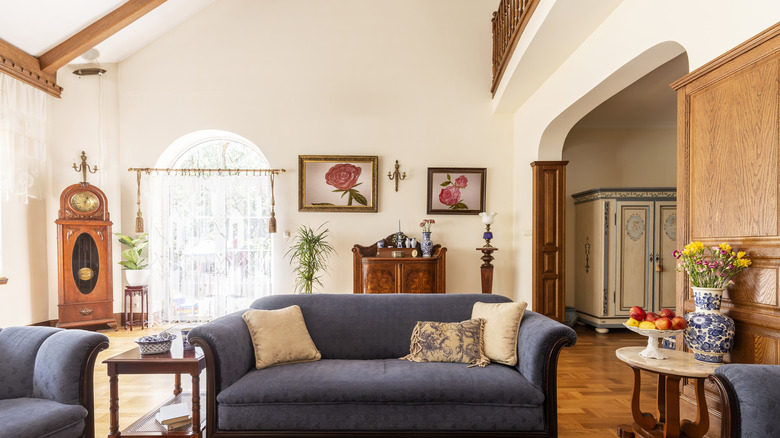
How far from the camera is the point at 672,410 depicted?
2.29 metres

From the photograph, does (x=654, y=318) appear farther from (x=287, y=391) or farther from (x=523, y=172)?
(x=523, y=172)

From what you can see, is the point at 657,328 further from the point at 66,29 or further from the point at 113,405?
the point at 66,29

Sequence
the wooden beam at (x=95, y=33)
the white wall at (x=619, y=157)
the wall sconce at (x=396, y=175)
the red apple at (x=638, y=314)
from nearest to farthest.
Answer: the red apple at (x=638, y=314) → the wooden beam at (x=95, y=33) → the wall sconce at (x=396, y=175) → the white wall at (x=619, y=157)

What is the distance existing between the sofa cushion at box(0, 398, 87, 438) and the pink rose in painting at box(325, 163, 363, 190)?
4.14m

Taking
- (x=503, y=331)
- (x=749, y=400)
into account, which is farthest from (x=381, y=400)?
(x=749, y=400)

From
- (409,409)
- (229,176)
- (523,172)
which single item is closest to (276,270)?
(229,176)

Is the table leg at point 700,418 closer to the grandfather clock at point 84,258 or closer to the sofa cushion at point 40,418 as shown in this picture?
the sofa cushion at point 40,418

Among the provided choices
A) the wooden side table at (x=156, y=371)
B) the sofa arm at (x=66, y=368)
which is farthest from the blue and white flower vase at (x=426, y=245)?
the sofa arm at (x=66, y=368)

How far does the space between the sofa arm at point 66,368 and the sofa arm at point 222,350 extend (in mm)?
455

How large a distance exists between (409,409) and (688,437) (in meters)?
1.49

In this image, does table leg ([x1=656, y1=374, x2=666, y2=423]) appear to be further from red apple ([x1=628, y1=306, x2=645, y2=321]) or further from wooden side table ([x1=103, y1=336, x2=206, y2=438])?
wooden side table ([x1=103, y1=336, x2=206, y2=438])

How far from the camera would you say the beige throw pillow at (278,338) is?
8.40 ft

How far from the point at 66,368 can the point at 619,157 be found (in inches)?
270

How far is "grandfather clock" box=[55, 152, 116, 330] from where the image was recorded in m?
5.19
